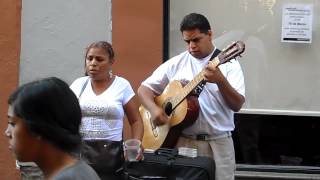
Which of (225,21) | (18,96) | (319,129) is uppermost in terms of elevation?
(225,21)

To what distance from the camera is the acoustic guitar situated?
4520 mm

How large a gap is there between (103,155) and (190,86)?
783 millimetres

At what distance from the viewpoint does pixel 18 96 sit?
7.87ft

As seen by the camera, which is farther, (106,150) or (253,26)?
(253,26)

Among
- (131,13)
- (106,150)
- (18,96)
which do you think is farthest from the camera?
(131,13)

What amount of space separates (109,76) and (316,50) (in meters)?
2.30

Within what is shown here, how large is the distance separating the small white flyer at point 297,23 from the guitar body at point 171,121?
1760mm

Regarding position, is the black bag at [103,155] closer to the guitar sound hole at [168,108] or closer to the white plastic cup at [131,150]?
the white plastic cup at [131,150]

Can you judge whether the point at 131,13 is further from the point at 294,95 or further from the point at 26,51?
the point at 294,95

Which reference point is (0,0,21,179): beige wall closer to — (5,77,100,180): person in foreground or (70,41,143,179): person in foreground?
(70,41,143,179): person in foreground

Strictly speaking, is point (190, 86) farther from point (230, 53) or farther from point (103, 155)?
point (103, 155)

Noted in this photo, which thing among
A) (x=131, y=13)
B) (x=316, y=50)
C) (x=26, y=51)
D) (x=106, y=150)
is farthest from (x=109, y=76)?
(x=316, y=50)

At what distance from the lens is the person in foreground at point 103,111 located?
461cm

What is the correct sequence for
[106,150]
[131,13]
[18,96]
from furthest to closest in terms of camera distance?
[131,13], [106,150], [18,96]
